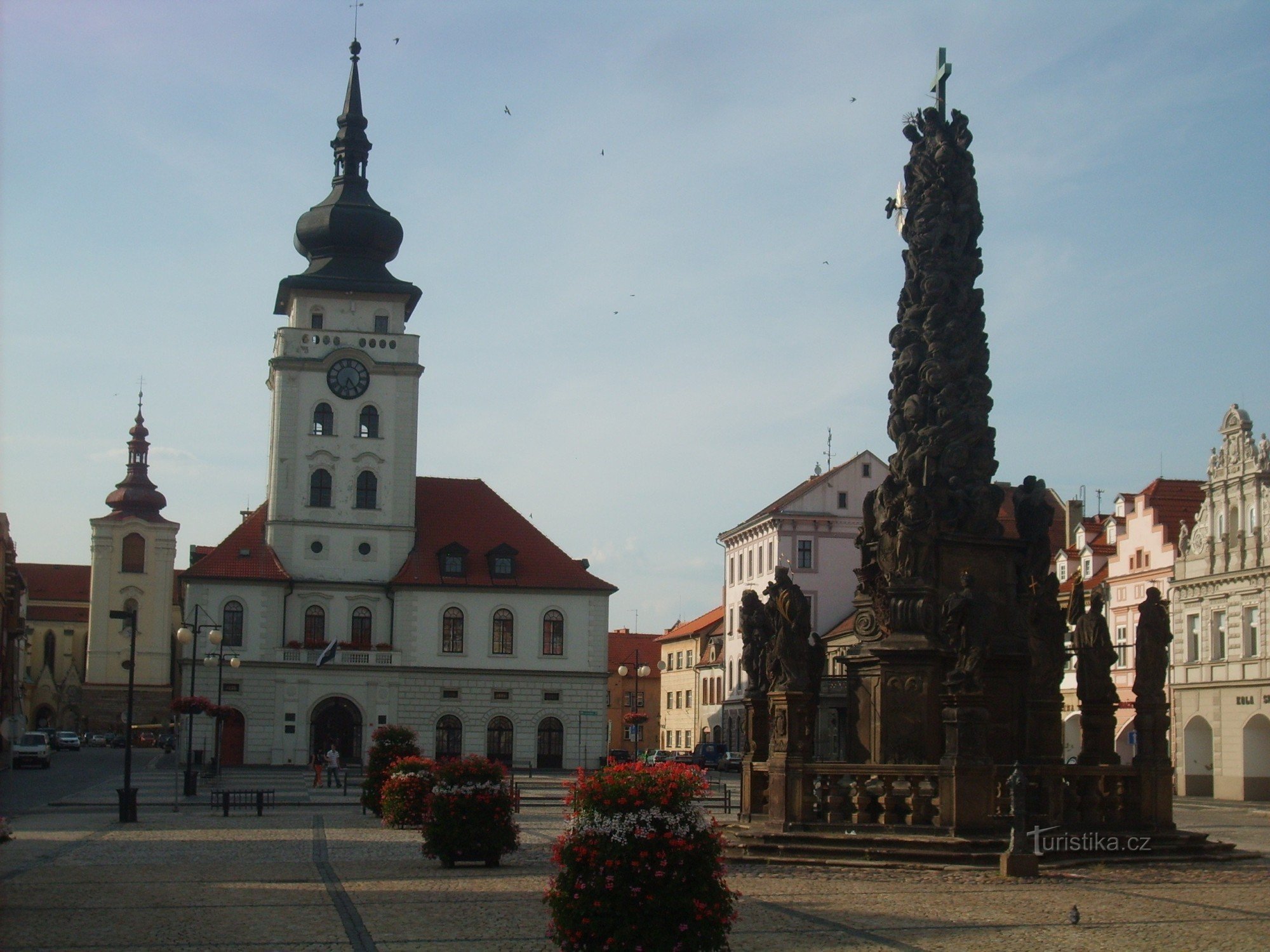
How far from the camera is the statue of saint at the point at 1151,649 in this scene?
21.6 metres

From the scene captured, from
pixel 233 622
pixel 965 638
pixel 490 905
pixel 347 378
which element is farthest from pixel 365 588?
pixel 490 905

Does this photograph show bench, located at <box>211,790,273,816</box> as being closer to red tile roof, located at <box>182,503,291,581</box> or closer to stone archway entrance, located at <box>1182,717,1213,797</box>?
red tile roof, located at <box>182,503,291,581</box>

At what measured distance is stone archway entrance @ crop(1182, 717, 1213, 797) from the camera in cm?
5378

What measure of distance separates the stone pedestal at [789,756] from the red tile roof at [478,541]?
49.4m

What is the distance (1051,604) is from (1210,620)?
34.5 m

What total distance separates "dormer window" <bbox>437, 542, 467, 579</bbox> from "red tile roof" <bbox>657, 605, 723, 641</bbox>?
30854 mm

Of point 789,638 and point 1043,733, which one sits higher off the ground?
point 789,638

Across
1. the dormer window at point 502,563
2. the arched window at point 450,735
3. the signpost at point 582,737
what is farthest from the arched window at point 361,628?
the signpost at point 582,737

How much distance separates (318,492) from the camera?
69.6 m

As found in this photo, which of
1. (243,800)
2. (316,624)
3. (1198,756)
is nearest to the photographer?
(243,800)

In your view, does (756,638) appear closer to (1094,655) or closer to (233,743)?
(1094,655)

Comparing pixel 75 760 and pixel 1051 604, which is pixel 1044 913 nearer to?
pixel 1051 604

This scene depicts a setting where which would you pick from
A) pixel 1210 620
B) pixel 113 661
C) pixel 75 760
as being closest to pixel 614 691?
pixel 113 661
